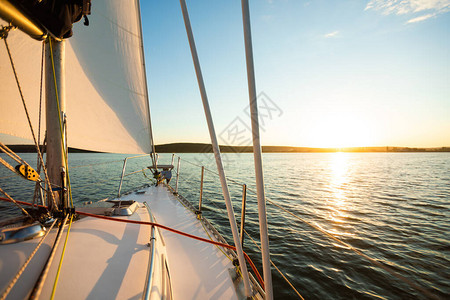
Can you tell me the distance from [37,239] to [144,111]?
16.6 feet

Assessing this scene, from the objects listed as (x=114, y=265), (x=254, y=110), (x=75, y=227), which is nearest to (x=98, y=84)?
(x=75, y=227)

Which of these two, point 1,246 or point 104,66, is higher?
point 104,66

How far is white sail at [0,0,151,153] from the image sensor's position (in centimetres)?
352

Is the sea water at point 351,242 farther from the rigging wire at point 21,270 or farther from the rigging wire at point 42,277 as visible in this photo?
the rigging wire at point 42,277

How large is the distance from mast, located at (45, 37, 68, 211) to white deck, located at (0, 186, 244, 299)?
50 cm

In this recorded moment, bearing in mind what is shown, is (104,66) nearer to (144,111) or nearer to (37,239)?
(144,111)

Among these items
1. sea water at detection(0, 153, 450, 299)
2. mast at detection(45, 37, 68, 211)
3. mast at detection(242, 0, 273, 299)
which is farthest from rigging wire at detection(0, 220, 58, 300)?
sea water at detection(0, 153, 450, 299)

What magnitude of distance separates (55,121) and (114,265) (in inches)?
67.1

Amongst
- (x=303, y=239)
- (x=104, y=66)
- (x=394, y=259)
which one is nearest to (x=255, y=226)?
(x=303, y=239)

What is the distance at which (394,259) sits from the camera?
4.93 meters

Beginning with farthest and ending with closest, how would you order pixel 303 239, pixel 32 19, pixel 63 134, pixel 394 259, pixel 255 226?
1. pixel 255 226
2. pixel 303 239
3. pixel 394 259
4. pixel 63 134
5. pixel 32 19

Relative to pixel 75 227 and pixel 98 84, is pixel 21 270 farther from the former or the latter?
pixel 98 84

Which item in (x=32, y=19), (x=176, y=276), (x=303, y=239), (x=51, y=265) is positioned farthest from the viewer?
(x=303, y=239)

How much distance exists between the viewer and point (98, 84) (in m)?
5.02
